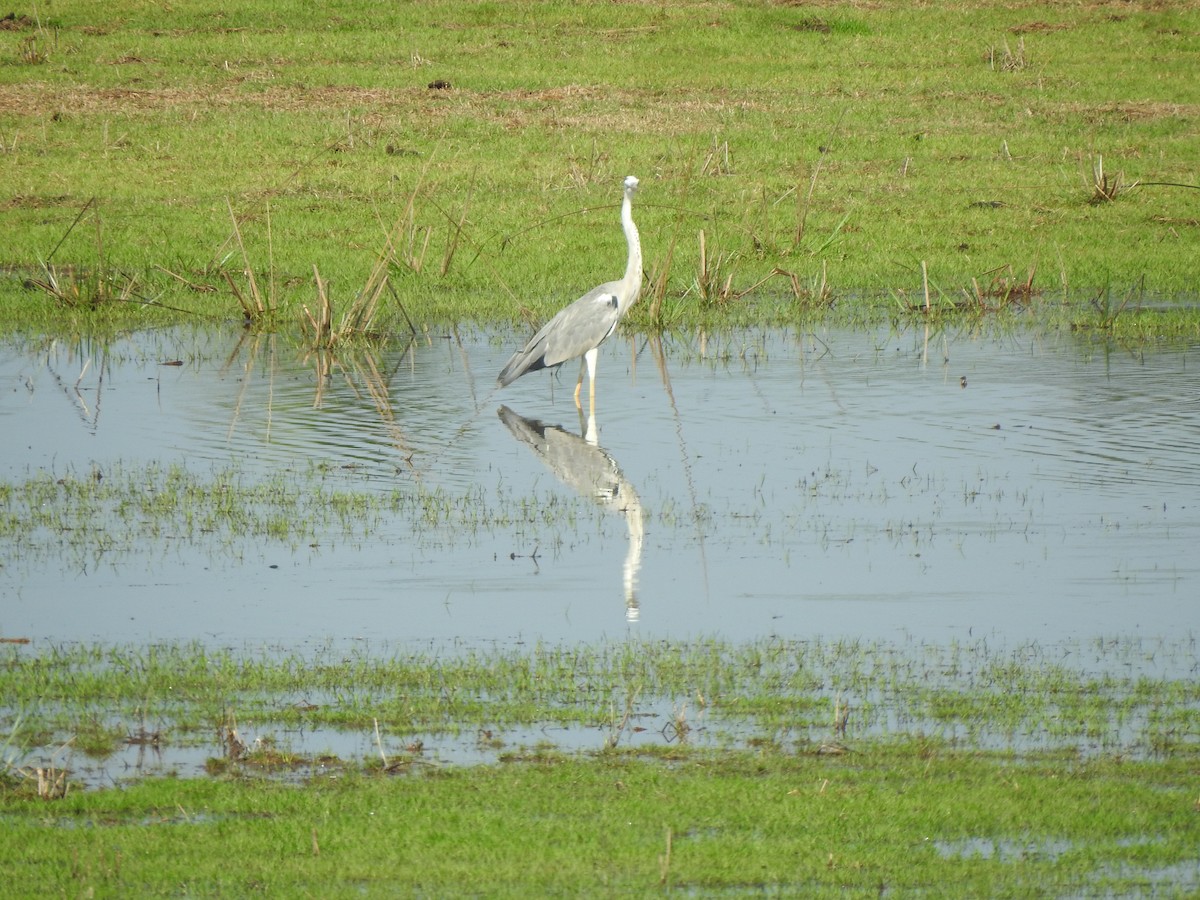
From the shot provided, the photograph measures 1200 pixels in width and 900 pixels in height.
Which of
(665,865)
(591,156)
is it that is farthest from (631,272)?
(665,865)

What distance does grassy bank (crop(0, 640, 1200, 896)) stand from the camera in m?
Result: 5.00

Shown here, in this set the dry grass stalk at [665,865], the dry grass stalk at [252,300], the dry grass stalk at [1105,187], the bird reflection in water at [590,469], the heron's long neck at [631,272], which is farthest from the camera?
the dry grass stalk at [1105,187]

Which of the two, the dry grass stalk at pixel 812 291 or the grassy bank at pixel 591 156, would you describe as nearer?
the dry grass stalk at pixel 812 291

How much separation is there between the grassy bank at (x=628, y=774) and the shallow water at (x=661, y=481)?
585 millimetres

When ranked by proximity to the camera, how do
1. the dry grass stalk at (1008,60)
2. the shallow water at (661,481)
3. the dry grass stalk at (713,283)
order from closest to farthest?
the shallow water at (661,481) < the dry grass stalk at (713,283) < the dry grass stalk at (1008,60)

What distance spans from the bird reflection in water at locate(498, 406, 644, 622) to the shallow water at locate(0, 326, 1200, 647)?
0.10ft

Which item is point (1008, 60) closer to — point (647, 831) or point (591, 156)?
point (591, 156)

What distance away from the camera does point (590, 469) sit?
36.1ft

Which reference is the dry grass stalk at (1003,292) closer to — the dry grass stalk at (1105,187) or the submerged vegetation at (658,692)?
the dry grass stalk at (1105,187)

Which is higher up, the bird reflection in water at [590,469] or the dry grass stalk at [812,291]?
the dry grass stalk at [812,291]

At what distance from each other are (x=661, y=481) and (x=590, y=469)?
577mm

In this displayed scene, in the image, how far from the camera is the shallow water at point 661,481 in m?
7.92

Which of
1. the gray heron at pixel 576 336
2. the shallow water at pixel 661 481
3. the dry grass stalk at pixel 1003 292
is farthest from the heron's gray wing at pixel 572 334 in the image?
the dry grass stalk at pixel 1003 292

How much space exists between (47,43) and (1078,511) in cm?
2113
